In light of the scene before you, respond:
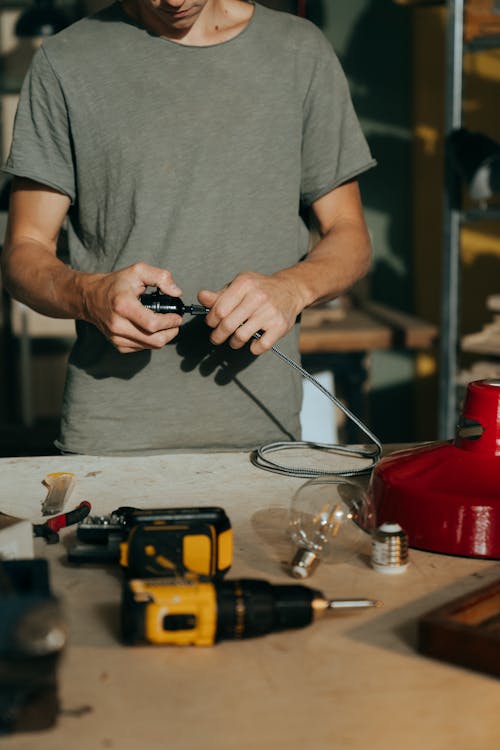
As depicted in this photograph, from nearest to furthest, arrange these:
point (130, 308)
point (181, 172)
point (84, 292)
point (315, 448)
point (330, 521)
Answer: point (330, 521) < point (130, 308) < point (84, 292) < point (315, 448) < point (181, 172)

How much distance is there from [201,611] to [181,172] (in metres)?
0.97

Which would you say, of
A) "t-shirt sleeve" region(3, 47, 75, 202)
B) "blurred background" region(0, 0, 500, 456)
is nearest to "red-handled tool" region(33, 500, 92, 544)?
"t-shirt sleeve" region(3, 47, 75, 202)

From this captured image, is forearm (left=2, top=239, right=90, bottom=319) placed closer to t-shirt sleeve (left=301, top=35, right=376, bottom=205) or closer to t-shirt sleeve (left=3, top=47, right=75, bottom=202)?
t-shirt sleeve (left=3, top=47, right=75, bottom=202)

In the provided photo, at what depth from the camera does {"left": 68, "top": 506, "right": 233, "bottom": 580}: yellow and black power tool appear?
0.92 metres

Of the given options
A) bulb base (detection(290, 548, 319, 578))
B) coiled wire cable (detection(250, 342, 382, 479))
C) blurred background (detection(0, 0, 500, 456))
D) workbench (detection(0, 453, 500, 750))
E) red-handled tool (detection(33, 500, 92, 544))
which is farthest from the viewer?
blurred background (detection(0, 0, 500, 456))

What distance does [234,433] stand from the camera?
1682 mm

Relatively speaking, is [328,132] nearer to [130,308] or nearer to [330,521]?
[130,308]

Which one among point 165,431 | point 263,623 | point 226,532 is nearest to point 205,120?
point 165,431

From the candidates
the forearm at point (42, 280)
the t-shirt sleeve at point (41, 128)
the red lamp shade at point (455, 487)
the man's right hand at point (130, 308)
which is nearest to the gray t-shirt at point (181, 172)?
the t-shirt sleeve at point (41, 128)

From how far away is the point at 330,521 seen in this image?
104 cm

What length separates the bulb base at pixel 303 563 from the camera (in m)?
1.00

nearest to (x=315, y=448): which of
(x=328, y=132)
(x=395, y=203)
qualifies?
(x=328, y=132)

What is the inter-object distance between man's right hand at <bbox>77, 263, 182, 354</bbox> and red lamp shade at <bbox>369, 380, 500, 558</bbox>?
0.36 meters

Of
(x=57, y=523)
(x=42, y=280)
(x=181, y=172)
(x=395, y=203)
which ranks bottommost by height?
(x=395, y=203)
